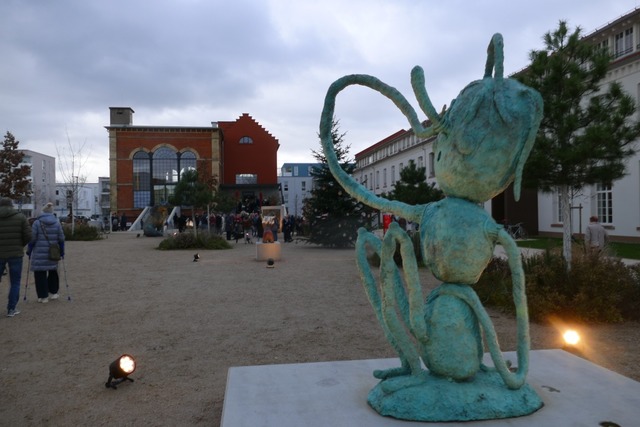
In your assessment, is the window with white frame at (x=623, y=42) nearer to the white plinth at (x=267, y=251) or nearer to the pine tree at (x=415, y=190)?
the pine tree at (x=415, y=190)

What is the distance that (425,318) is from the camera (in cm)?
315

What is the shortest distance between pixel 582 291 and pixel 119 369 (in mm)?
6711

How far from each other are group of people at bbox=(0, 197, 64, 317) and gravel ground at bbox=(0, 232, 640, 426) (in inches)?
14.9

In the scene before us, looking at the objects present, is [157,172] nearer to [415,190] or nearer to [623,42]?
[415,190]

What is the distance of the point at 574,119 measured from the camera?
352 inches

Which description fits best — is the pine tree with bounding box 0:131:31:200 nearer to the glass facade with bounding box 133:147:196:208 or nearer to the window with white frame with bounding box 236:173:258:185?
the glass facade with bounding box 133:147:196:208

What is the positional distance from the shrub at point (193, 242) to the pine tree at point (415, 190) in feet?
29.2

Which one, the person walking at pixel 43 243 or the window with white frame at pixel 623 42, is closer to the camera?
the person walking at pixel 43 243

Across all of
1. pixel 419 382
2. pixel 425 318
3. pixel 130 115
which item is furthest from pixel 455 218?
pixel 130 115

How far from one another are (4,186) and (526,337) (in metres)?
37.4

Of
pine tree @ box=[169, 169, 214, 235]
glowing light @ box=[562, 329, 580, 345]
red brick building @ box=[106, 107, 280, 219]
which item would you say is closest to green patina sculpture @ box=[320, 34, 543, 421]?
glowing light @ box=[562, 329, 580, 345]

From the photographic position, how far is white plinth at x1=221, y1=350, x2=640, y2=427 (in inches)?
117

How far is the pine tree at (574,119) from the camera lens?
8812 millimetres

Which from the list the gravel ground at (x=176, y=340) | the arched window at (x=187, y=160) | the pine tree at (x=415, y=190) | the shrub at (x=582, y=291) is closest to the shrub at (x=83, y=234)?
the arched window at (x=187, y=160)
